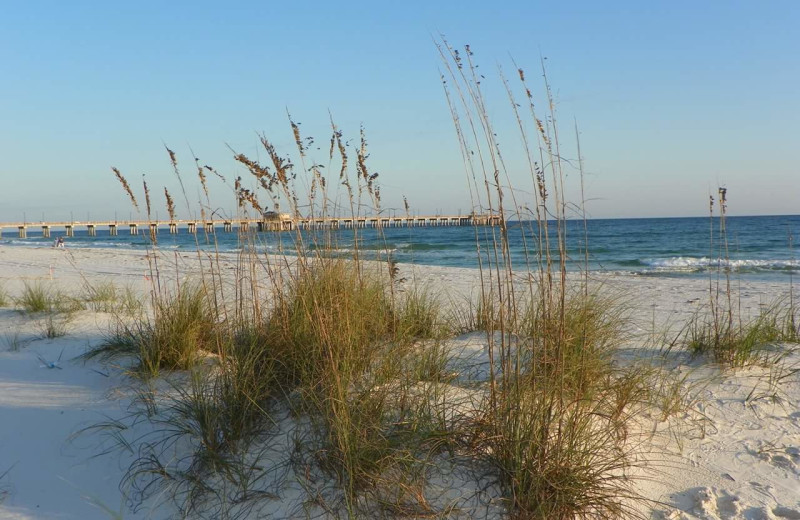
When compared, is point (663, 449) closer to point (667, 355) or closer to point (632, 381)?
point (632, 381)

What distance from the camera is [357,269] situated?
144 inches

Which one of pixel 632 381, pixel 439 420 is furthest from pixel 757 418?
pixel 439 420

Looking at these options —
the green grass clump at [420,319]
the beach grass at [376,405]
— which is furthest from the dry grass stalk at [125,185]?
the green grass clump at [420,319]

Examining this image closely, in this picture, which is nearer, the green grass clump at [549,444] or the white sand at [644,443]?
the green grass clump at [549,444]

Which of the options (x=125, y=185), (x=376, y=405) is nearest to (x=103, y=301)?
(x=125, y=185)

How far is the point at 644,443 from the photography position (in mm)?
2674

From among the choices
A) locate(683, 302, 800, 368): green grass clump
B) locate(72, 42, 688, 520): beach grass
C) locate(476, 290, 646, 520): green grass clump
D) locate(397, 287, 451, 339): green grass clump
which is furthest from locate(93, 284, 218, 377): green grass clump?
locate(683, 302, 800, 368): green grass clump

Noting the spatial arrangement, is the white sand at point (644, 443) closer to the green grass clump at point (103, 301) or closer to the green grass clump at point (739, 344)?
the green grass clump at point (739, 344)

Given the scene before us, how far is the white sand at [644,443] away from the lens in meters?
2.37

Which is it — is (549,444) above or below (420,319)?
below

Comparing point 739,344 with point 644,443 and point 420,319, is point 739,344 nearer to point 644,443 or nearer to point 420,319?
point 644,443

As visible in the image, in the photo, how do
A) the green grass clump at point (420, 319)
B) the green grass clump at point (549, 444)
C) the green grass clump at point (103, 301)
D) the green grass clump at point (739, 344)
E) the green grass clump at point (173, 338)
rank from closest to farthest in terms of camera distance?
the green grass clump at point (549, 444) → the green grass clump at point (173, 338) → the green grass clump at point (739, 344) → the green grass clump at point (420, 319) → the green grass clump at point (103, 301)

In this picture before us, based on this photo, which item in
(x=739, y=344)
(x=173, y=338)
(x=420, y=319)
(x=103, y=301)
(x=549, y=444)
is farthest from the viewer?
(x=103, y=301)

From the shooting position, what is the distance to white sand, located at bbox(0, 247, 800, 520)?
2367mm
